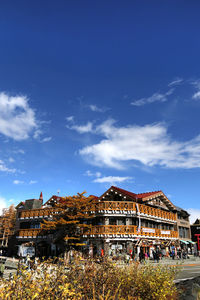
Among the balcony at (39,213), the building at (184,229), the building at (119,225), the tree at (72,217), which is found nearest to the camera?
the tree at (72,217)

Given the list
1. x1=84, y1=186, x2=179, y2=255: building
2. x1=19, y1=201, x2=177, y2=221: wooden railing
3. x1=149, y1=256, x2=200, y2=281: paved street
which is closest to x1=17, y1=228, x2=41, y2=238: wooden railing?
x1=19, y1=201, x2=177, y2=221: wooden railing

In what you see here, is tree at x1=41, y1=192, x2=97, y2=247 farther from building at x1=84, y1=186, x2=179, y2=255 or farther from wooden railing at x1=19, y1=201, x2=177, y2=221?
building at x1=84, y1=186, x2=179, y2=255

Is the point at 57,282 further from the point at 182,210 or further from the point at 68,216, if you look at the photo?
the point at 182,210

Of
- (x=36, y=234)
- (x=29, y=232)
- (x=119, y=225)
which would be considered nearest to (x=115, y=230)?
(x=119, y=225)

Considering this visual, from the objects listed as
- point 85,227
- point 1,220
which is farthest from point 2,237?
point 85,227

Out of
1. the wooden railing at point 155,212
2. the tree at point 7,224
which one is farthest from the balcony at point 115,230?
the tree at point 7,224

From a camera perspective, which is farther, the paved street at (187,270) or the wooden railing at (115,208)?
the wooden railing at (115,208)

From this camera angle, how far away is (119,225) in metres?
31.4

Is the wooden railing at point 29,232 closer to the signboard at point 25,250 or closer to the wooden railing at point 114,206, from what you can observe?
the signboard at point 25,250

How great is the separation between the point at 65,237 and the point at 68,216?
262cm

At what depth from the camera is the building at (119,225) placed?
100 feet

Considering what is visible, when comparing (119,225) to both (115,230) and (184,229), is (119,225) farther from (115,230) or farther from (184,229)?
(184,229)

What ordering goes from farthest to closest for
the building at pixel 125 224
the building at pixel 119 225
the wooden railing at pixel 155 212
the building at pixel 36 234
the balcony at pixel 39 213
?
the balcony at pixel 39 213, the building at pixel 36 234, the wooden railing at pixel 155 212, the building at pixel 119 225, the building at pixel 125 224

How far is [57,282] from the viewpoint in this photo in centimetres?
593
